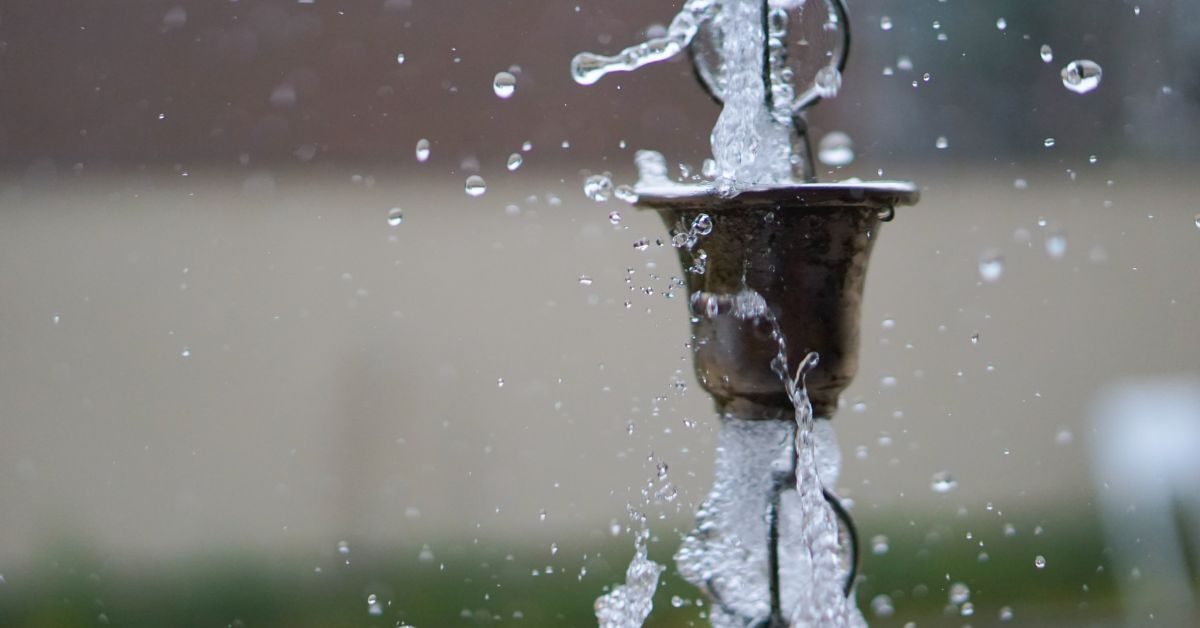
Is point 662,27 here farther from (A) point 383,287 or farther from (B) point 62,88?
(B) point 62,88

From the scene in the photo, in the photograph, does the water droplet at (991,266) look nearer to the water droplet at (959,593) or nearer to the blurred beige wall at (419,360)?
the blurred beige wall at (419,360)

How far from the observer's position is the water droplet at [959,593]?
2.60 m

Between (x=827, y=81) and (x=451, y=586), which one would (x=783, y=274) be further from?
(x=451, y=586)

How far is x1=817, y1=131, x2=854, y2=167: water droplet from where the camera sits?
2.54 meters

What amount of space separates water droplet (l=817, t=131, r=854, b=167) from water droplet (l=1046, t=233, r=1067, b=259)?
0.53 m

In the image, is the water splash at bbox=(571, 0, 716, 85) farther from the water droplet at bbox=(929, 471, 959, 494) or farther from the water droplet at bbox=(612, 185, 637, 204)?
the water droplet at bbox=(929, 471, 959, 494)

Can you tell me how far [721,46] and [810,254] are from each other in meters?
0.18

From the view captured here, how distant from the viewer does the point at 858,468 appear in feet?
8.96

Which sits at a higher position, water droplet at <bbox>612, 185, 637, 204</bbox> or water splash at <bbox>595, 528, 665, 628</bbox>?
water droplet at <bbox>612, 185, 637, 204</bbox>

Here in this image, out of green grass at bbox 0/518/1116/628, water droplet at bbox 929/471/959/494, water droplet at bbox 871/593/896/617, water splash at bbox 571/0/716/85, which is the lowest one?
water droplet at bbox 871/593/896/617

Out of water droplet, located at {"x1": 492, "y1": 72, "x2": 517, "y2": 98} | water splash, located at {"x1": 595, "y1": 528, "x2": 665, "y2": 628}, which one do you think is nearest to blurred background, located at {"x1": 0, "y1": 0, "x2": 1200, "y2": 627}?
water droplet, located at {"x1": 492, "y1": 72, "x2": 517, "y2": 98}

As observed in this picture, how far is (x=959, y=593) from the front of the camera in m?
2.63

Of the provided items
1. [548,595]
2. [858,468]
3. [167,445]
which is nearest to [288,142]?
[167,445]

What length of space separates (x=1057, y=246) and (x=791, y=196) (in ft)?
7.89
